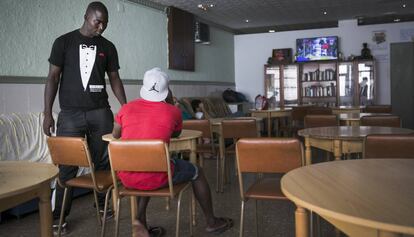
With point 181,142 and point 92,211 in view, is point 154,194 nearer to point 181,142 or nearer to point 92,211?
point 181,142

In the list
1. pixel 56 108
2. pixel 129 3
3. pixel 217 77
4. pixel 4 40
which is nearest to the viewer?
pixel 4 40

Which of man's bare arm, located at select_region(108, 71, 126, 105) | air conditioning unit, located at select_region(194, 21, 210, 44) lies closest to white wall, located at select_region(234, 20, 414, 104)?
air conditioning unit, located at select_region(194, 21, 210, 44)

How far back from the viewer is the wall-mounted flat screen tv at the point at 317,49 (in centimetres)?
960

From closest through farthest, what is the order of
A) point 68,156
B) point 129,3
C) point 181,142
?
1. point 68,156
2. point 181,142
3. point 129,3

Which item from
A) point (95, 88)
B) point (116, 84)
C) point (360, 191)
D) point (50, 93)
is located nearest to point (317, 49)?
point (116, 84)

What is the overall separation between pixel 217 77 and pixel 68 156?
739 cm

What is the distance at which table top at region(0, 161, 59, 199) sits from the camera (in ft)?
4.19

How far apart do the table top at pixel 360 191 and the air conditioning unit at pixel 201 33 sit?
696 centimetres

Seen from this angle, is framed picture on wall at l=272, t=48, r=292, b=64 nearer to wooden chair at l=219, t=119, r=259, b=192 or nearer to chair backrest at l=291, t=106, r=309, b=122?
chair backrest at l=291, t=106, r=309, b=122

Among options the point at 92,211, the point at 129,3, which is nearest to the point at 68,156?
the point at 92,211

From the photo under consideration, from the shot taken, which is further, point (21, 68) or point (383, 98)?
point (383, 98)

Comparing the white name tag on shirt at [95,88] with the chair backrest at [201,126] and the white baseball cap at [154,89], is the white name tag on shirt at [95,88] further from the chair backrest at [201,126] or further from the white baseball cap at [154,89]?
the chair backrest at [201,126]

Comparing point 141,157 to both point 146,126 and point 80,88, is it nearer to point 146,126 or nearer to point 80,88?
point 146,126

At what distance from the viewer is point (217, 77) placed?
9773 millimetres
